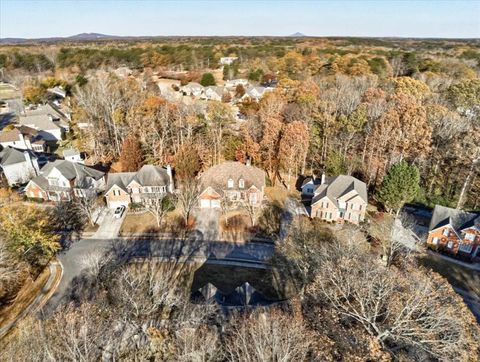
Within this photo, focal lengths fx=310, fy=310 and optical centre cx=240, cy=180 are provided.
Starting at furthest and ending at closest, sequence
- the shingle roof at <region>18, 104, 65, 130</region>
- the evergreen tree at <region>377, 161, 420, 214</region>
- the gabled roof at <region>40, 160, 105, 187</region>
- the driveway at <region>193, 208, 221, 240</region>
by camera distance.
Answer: the shingle roof at <region>18, 104, 65, 130</region> < the gabled roof at <region>40, 160, 105, 187</region> < the evergreen tree at <region>377, 161, 420, 214</region> < the driveway at <region>193, 208, 221, 240</region>

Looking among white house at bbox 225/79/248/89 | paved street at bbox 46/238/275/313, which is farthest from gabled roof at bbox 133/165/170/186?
white house at bbox 225/79/248/89

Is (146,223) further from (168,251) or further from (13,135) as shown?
(13,135)

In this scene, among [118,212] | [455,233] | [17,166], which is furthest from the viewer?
[17,166]

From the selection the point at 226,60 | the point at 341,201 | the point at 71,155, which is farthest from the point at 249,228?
the point at 226,60

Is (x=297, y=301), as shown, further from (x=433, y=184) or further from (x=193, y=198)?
(x=433, y=184)

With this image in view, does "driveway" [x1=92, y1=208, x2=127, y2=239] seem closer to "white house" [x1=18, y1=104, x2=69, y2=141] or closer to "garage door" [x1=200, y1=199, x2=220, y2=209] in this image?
"garage door" [x1=200, y1=199, x2=220, y2=209]

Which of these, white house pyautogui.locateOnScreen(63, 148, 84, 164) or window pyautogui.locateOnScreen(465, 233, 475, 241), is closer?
window pyautogui.locateOnScreen(465, 233, 475, 241)
